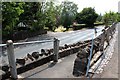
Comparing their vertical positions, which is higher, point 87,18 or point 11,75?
point 87,18

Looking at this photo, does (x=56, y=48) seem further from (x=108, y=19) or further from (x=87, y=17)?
(x=87, y=17)

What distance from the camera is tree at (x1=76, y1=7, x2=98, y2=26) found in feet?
207

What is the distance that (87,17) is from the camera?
63.1 m

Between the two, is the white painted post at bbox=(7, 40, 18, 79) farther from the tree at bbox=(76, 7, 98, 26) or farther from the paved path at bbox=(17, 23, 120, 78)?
the tree at bbox=(76, 7, 98, 26)

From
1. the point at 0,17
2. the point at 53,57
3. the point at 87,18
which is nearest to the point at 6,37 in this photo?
the point at 0,17

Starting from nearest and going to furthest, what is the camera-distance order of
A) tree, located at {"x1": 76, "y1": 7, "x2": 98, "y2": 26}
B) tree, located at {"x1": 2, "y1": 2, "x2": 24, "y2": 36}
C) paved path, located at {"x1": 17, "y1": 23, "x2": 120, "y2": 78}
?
paved path, located at {"x1": 17, "y1": 23, "x2": 120, "y2": 78} < tree, located at {"x1": 2, "y1": 2, "x2": 24, "y2": 36} < tree, located at {"x1": 76, "y1": 7, "x2": 98, "y2": 26}

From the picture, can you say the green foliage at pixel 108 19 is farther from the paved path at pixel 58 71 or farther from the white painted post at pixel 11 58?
the white painted post at pixel 11 58

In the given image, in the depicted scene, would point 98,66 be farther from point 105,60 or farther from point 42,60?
point 42,60

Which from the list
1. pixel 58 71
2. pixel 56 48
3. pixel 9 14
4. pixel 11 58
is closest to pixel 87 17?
pixel 9 14

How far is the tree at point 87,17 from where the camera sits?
207 ft

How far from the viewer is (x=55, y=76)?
5629 millimetres

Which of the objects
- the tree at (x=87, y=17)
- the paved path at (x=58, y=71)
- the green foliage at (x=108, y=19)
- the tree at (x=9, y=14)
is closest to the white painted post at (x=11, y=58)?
the paved path at (x=58, y=71)

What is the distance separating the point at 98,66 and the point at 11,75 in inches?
121

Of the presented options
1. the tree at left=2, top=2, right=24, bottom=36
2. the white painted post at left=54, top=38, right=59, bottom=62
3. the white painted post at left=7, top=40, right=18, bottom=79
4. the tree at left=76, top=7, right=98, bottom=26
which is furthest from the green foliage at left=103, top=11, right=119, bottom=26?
the white painted post at left=7, top=40, right=18, bottom=79
